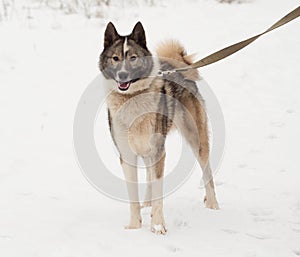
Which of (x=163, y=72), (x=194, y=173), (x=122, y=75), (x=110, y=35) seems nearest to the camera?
(x=122, y=75)

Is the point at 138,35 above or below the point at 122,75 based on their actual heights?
above

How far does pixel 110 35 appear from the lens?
10.3 ft

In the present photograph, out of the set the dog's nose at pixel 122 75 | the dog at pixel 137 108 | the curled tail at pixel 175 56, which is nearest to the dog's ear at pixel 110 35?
A: the dog at pixel 137 108

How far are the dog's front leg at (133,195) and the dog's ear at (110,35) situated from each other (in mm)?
740

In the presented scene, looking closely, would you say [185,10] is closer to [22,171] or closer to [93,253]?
[22,171]

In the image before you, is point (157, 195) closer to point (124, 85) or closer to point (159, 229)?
point (159, 229)

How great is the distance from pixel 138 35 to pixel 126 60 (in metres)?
0.22

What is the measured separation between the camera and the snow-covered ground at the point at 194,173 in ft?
9.80

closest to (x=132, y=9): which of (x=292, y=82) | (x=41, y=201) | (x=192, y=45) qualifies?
(x=192, y=45)

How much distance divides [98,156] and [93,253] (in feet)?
6.25

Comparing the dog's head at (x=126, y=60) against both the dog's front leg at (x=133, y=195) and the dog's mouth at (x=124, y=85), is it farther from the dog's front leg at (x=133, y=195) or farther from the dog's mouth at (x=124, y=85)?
the dog's front leg at (x=133, y=195)

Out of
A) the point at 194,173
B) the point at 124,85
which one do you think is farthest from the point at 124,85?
the point at 194,173

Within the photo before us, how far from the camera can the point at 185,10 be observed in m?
8.12

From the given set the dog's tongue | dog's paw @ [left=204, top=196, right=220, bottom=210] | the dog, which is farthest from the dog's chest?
dog's paw @ [left=204, top=196, right=220, bottom=210]
